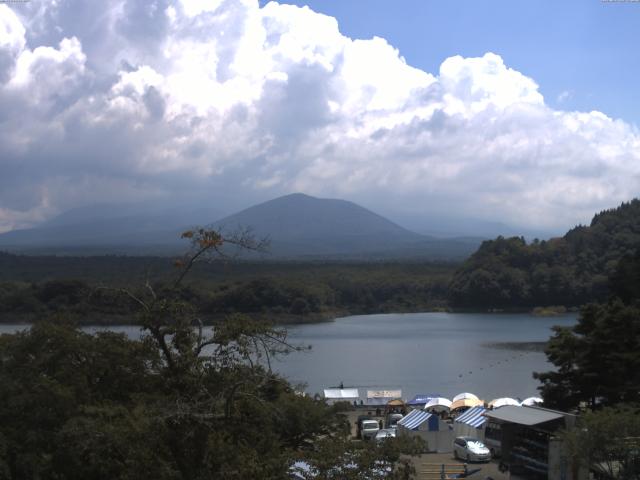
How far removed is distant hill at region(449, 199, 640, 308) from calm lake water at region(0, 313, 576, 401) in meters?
5.12

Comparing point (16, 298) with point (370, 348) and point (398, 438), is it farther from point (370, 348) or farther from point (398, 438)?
point (398, 438)

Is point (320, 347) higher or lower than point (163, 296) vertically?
lower

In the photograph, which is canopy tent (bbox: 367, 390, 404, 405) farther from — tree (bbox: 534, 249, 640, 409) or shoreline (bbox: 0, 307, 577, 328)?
shoreline (bbox: 0, 307, 577, 328)

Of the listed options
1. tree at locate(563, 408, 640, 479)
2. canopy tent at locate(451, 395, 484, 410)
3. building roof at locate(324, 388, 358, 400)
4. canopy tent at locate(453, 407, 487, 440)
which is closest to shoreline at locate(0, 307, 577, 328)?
building roof at locate(324, 388, 358, 400)

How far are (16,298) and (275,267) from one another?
2912cm

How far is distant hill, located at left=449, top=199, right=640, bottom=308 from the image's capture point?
56312 mm

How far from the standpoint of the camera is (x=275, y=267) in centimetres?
7144

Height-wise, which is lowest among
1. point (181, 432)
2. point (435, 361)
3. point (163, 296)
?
point (435, 361)

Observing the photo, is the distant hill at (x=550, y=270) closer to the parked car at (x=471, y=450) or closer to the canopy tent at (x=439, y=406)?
the canopy tent at (x=439, y=406)

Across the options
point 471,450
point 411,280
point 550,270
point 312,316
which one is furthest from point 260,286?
point 471,450

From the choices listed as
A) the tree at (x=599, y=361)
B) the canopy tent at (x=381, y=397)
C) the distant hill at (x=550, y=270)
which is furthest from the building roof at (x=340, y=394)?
the distant hill at (x=550, y=270)

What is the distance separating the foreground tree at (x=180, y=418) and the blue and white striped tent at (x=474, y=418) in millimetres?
8410

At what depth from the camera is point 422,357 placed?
33.8 m

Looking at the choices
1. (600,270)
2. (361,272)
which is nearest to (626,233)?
(600,270)
